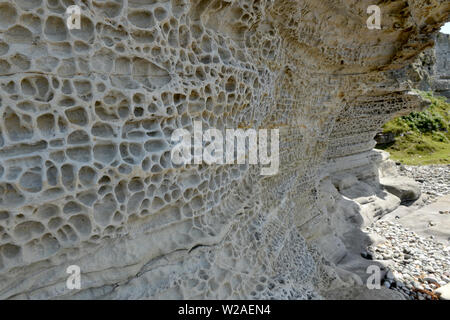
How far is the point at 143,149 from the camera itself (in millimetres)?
1498

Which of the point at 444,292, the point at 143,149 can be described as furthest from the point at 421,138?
the point at 143,149

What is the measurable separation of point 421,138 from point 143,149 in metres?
10.2

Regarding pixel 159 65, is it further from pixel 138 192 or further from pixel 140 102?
pixel 138 192

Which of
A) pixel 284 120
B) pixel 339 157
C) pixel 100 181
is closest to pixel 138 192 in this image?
pixel 100 181

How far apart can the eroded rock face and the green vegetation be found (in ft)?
23.8

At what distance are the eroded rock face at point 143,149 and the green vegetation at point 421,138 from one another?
7.26 m

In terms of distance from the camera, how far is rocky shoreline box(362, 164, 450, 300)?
11.2 ft

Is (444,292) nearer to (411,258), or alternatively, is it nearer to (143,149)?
(411,258)

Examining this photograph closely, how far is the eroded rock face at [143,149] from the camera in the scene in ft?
4.03

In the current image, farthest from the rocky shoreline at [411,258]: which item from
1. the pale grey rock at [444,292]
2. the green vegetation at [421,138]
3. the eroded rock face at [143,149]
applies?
the green vegetation at [421,138]

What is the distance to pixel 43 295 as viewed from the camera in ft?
4.35

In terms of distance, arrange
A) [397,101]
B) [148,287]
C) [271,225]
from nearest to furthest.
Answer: [148,287] → [271,225] → [397,101]
